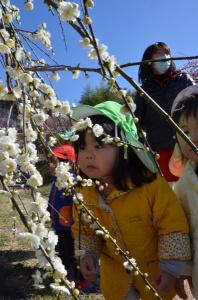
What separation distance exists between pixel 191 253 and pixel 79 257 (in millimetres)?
417

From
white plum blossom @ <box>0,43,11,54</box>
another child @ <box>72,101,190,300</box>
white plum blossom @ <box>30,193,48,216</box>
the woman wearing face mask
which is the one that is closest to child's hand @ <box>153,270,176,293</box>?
another child @ <box>72,101,190,300</box>

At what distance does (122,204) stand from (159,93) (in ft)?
3.97

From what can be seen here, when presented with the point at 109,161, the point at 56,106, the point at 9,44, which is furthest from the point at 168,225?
the point at 9,44

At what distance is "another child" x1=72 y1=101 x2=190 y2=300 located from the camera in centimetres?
158

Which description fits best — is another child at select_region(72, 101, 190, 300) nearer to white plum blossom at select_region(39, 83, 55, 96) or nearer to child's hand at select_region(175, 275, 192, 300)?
child's hand at select_region(175, 275, 192, 300)

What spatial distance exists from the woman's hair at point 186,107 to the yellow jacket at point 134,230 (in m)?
0.26

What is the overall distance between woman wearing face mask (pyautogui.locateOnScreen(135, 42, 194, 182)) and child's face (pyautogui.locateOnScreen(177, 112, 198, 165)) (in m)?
1.07

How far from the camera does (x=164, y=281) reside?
4.82 feet

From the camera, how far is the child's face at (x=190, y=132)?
1426 millimetres

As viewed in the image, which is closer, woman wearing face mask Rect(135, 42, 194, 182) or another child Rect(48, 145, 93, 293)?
woman wearing face mask Rect(135, 42, 194, 182)

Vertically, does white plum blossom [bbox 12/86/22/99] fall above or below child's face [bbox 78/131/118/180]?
above

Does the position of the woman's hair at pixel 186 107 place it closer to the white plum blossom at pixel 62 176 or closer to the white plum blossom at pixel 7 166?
the white plum blossom at pixel 62 176

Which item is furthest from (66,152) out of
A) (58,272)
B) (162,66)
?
(162,66)

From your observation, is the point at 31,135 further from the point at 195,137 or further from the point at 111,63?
the point at 195,137
